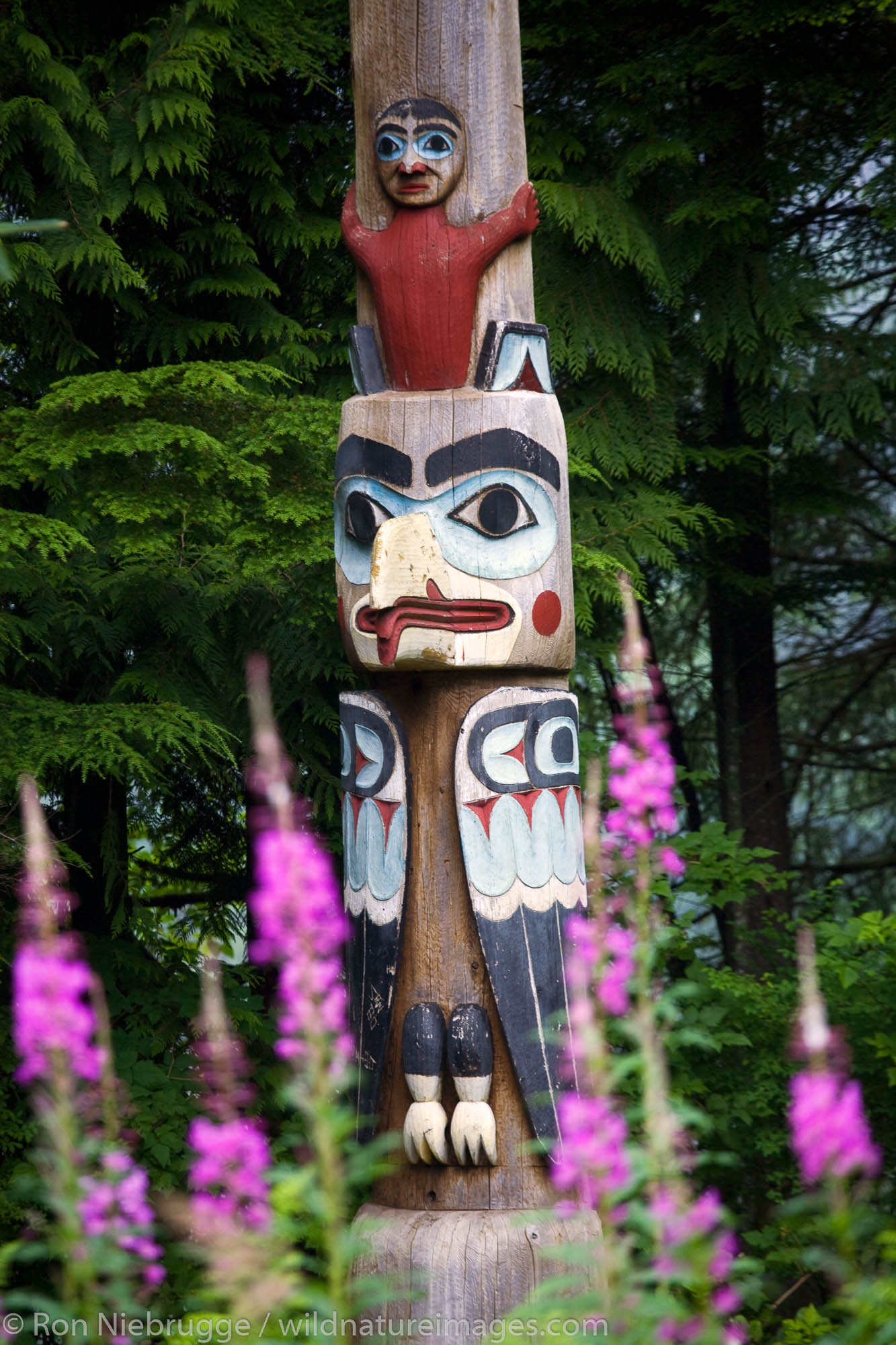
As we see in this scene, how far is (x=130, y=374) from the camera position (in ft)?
19.4

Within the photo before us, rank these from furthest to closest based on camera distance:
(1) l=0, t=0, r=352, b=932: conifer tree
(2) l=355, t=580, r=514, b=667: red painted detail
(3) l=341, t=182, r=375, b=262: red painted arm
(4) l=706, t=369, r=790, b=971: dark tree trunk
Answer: (4) l=706, t=369, r=790, b=971: dark tree trunk → (1) l=0, t=0, r=352, b=932: conifer tree → (3) l=341, t=182, r=375, b=262: red painted arm → (2) l=355, t=580, r=514, b=667: red painted detail

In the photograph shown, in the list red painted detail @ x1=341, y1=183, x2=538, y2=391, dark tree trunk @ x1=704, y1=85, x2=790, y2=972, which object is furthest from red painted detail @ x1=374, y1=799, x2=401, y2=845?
dark tree trunk @ x1=704, y1=85, x2=790, y2=972

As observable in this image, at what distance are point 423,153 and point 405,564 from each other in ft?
5.18

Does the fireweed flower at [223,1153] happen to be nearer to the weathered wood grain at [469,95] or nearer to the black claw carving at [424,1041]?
the black claw carving at [424,1041]

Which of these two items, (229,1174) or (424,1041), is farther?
(424,1041)

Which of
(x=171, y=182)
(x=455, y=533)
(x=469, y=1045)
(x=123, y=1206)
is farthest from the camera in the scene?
(x=171, y=182)

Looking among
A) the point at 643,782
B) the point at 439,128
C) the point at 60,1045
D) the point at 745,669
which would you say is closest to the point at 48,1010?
the point at 60,1045

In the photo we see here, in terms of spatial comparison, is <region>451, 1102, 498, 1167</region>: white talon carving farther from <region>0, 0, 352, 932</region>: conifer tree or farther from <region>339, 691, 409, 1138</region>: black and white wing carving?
<region>0, 0, 352, 932</region>: conifer tree

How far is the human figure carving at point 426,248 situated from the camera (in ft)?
16.6

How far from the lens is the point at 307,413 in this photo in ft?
20.3

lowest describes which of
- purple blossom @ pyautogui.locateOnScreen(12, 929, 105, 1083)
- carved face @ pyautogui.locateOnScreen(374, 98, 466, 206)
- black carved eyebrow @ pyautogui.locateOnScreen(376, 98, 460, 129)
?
purple blossom @ pyautogui.locateOnScreen(12, 929, 105, 1083)

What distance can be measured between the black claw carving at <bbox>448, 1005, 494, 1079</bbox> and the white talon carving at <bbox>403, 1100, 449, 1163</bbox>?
0.12 meters

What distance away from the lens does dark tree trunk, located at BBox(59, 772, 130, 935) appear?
6.87 m

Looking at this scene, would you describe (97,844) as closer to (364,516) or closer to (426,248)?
(364,516)
